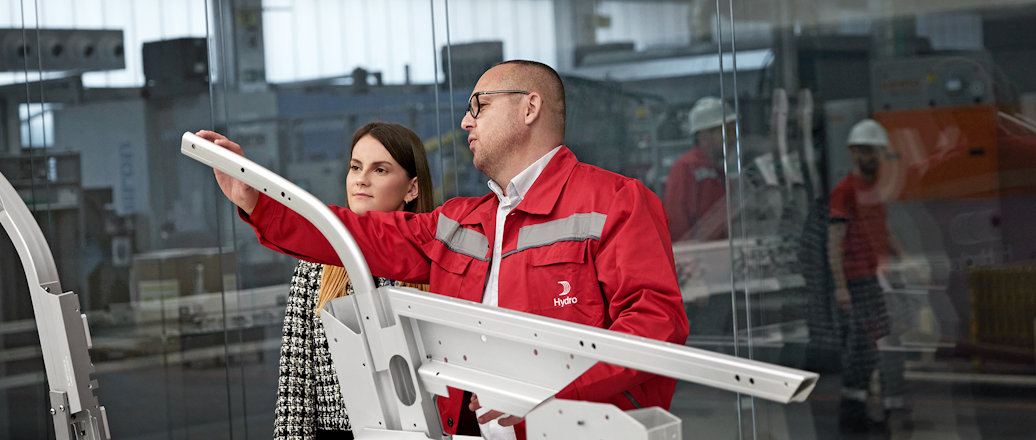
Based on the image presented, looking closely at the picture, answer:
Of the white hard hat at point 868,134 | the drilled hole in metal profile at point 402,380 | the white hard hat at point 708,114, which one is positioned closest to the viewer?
the drilled hole in metal profile at point 402,380

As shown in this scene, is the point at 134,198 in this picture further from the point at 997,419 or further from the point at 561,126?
the point at 997,419

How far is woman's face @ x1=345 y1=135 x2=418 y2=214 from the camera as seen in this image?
2547 millimetres

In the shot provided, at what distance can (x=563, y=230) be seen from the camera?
206cm

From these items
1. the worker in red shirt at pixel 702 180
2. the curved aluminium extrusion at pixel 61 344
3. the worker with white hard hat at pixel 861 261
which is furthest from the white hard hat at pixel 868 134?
the curved aluminium extrusion at pixel 61 344

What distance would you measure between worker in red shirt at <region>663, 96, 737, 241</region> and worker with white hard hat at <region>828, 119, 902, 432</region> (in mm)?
423

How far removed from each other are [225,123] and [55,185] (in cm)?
91

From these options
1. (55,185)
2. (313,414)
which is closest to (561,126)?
(313,414)

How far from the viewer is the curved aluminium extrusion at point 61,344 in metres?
2.28

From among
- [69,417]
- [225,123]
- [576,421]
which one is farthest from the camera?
[225,123]

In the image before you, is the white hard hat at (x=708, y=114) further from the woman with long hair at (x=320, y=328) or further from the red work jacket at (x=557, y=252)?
the red work jacket at (x=557, y=252)

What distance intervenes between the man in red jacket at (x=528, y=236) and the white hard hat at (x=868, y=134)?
175 cm

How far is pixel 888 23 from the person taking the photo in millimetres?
3621

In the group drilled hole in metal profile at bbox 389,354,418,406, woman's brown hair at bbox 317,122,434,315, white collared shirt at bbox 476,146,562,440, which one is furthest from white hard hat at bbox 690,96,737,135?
drilled hole in metal profile at bbox 389,354,418,406

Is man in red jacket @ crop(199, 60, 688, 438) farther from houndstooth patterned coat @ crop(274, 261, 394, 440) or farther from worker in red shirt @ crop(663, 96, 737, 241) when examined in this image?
worker in red shirt @ crop(663, 96, 737, 241)
